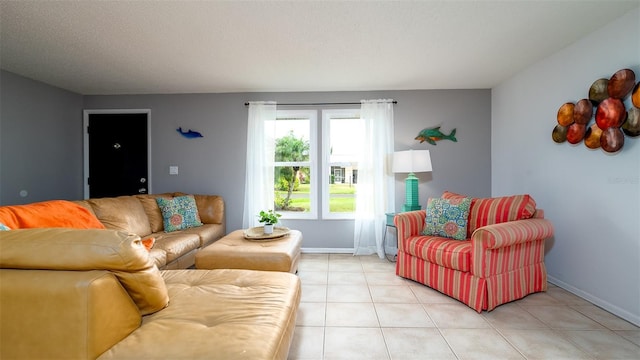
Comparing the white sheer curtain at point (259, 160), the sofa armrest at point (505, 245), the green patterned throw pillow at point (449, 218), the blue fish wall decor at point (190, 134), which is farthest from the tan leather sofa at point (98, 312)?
the blue fish wall decor at point (190, 134)

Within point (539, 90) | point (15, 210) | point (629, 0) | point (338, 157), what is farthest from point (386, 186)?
point (15, 210)

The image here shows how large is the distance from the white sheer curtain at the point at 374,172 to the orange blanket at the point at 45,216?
9.31 ft

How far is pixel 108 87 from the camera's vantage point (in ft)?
11.9

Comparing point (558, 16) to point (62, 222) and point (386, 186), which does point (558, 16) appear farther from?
point (62, 222)

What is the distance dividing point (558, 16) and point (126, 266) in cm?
315

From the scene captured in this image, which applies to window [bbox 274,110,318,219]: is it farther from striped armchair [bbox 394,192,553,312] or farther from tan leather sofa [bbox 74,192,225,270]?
striped armchair [bbox 394,192,553,312]

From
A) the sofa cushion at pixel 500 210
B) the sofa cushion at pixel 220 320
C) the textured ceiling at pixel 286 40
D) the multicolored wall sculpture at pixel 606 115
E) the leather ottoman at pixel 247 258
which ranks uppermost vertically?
the textured ceiling at pixel 286 40

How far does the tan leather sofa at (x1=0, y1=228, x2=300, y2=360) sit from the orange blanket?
1.11m

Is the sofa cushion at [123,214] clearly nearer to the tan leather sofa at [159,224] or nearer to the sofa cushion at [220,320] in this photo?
the tan leather sofa at [159,224]

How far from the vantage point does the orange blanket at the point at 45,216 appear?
68.6 inches

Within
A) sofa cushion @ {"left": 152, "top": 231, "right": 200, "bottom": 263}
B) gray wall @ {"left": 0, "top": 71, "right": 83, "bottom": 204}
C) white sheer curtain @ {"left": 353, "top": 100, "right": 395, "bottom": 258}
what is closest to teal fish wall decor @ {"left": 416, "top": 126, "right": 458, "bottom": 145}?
white sheer curtain @ {"left": 353, "top": 100, "right": 395, "bottom": 258}

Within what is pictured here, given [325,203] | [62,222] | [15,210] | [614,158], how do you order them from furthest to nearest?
[325,203] < [614,158] < [62,222] < [15,210]

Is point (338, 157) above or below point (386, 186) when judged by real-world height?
above

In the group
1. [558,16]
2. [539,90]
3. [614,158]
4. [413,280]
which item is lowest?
[413,280]
